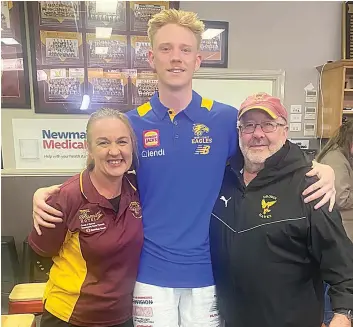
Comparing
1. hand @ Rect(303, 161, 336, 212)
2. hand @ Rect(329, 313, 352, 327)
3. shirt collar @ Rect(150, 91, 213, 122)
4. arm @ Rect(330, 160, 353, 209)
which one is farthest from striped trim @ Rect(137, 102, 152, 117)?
arm @ Rect(330, 160, 353, 209)

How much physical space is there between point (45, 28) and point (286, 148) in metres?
2.44

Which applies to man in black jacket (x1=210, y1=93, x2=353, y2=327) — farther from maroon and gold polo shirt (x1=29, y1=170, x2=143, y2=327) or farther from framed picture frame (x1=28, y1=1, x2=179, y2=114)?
framed picture frame (x1=28, y1=1, x2=179, y2=114)

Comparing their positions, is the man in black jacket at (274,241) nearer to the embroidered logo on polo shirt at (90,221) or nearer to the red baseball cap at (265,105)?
the red baseball cap at (265,105)

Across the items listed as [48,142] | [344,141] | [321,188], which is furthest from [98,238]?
[48,142]

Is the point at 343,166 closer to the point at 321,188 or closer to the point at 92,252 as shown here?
the point at 321,188

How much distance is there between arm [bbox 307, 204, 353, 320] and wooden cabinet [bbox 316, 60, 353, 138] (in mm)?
2267

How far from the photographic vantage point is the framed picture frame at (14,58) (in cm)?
298

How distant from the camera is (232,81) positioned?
11.0ft

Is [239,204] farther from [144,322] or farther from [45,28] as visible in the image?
[45,28]

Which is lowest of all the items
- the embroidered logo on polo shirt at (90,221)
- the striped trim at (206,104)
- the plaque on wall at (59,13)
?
the embroidered logo on polo shirt at (90,221)

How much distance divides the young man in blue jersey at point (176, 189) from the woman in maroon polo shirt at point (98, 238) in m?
0.06

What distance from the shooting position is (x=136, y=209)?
4.40 ft

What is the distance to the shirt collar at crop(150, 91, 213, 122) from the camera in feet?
4.51

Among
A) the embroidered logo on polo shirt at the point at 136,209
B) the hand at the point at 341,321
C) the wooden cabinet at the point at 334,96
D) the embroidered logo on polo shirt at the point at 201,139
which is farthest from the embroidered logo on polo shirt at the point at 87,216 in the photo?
the wooden cabinet at the point at 334,96
